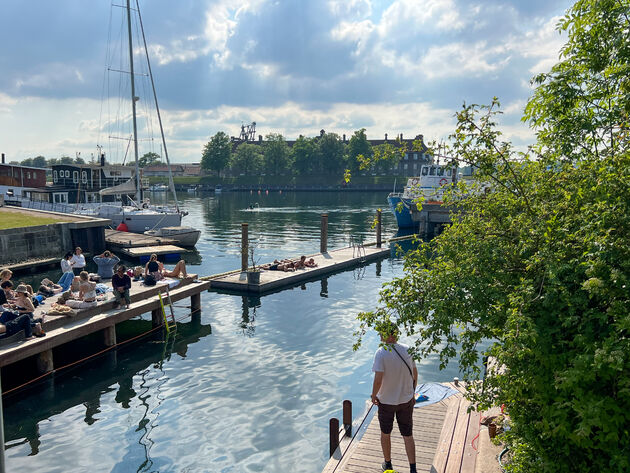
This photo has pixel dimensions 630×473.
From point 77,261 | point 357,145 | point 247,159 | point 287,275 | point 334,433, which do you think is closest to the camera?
point 334,433

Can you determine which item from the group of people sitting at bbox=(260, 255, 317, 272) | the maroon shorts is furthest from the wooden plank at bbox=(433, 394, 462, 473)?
the group of people sitting at bbox=(260, 255, 317, 272)

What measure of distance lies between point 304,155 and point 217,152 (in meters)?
26.3

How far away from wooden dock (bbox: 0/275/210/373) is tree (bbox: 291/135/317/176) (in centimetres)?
14206

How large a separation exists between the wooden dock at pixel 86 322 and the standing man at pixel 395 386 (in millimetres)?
9406

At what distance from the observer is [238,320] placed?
2066cm

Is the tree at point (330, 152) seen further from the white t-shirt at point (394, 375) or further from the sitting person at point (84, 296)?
the white t-shirt at point (394, 375)

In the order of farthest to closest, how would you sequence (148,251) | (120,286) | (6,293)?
(148,251)
(120,286)
(6,293)

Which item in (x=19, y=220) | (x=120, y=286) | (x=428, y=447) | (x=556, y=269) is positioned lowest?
(x=428, y=447)

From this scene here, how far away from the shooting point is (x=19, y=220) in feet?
110

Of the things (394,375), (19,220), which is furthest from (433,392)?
(19,220)

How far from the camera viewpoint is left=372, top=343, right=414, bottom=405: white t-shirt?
24.1 feet

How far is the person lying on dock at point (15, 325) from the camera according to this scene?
13008mm

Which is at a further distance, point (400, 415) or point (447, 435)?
point (447, 435)

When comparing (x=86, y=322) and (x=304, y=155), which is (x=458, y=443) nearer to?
(x=86, y=322)
